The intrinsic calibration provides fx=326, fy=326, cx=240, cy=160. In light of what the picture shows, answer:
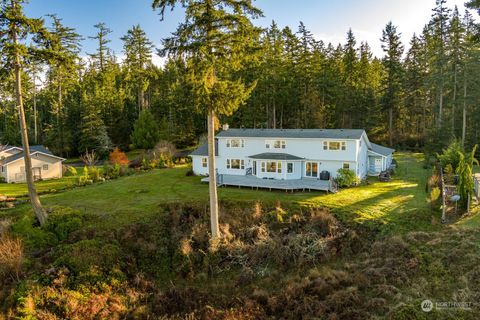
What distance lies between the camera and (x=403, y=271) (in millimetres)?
12969

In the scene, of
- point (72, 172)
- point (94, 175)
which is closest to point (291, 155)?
point (94, 175)

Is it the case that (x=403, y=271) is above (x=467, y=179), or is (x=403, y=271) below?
below

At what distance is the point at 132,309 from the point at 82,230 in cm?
605

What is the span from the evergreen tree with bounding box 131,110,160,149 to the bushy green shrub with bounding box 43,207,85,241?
2667cm

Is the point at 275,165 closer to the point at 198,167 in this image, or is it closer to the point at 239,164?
the point at 239,164

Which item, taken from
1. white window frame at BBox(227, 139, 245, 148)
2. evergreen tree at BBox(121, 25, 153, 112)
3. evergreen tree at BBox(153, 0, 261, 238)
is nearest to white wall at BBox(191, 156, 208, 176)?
white window frame at BBox(227, 139, 245, 148)

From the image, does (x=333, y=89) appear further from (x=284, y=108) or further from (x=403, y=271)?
(x=403, y=271)

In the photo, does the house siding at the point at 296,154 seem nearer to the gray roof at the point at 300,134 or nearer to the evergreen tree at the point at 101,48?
the gray roof at the point at 300,134

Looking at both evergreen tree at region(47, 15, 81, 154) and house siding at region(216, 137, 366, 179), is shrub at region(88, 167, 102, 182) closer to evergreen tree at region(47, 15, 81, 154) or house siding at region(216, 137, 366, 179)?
house siding at region(216, 137, 366, 179)

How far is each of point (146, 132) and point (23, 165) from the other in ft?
50.4

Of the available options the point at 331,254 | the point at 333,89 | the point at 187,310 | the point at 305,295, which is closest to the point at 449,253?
the point at 331,254

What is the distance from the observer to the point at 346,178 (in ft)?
80.6

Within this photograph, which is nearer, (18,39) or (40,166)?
(18,39)

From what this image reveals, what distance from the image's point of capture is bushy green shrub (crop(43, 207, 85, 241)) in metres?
16.5
